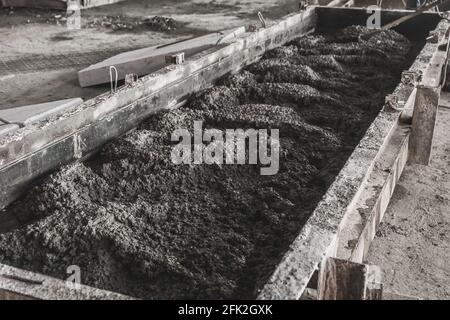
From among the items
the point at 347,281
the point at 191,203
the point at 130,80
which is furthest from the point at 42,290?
the point at 130,80

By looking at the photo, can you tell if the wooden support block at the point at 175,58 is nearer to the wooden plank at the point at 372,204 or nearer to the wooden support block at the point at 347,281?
the wooden plank at the point at 372,204

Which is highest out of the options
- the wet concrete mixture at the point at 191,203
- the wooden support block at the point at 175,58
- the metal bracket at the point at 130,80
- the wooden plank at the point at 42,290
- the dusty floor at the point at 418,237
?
the wooden support block at the point at 175,58

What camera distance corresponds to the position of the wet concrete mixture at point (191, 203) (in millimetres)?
2461

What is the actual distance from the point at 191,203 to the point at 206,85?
6.38 feet

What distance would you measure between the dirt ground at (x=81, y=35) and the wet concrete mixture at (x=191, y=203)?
305cm

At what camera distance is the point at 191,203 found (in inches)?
119

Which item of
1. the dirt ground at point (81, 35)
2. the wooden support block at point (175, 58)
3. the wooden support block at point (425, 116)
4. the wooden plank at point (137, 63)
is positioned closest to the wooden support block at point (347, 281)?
the wooden support block at point (425, 116)

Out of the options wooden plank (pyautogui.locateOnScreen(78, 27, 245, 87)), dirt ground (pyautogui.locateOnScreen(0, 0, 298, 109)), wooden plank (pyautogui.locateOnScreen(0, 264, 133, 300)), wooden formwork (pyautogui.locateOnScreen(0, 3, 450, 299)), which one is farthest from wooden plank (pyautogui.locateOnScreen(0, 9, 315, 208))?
dirt ground (pyautogui.locateOnScreen(0, 0, 298, 109))

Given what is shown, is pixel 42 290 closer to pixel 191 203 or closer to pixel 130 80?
pixel 191 203

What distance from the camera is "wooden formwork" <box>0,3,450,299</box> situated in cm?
189

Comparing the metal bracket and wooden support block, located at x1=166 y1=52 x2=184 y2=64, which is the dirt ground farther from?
the metal bracket

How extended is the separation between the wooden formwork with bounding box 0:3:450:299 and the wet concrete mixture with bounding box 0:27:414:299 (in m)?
0.13
